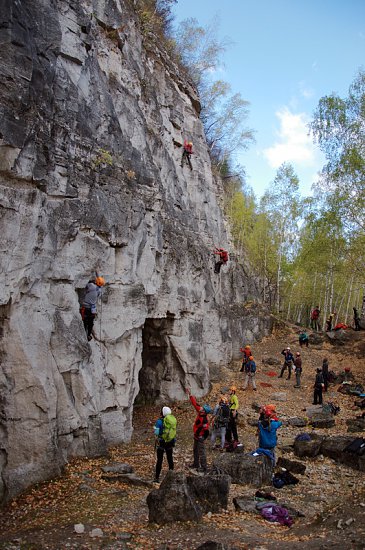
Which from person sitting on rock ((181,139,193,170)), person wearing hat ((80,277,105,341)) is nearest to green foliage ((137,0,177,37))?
person sitting on rock ((181,139,193,170))

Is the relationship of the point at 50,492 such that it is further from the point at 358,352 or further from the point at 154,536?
the point at 358,352

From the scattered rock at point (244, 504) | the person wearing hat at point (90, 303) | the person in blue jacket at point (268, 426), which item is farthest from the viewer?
the person wearing hat at point (90, 303)

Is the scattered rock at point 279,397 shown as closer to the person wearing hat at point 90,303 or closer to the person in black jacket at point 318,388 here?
the person in black jacket at point 318,388

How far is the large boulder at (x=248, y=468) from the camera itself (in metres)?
12.1

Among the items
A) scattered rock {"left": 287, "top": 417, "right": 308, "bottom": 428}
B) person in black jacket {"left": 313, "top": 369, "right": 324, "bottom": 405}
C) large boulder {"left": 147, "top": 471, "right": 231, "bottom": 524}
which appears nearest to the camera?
large boulder {"left": 147, "top": 471, "right": 231, "bottom": 524}

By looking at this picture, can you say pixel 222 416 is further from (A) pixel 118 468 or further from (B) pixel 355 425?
(B) pixel 355 425

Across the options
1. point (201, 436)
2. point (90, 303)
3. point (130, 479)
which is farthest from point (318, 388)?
point (90, 303)

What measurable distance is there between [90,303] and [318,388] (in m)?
13.3

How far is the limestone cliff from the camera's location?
1102 centimetres

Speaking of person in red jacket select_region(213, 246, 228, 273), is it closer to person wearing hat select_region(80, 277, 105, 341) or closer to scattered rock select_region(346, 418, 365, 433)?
scattered rock select_region(346, 418, 365, 433)

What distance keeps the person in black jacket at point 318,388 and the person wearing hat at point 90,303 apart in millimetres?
12597

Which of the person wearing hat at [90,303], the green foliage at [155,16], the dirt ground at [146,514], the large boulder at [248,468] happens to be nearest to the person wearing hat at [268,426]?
the large boulder at [248,468]

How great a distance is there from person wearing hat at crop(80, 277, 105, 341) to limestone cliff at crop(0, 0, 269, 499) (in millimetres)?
388

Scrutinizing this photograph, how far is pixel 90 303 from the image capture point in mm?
13469
